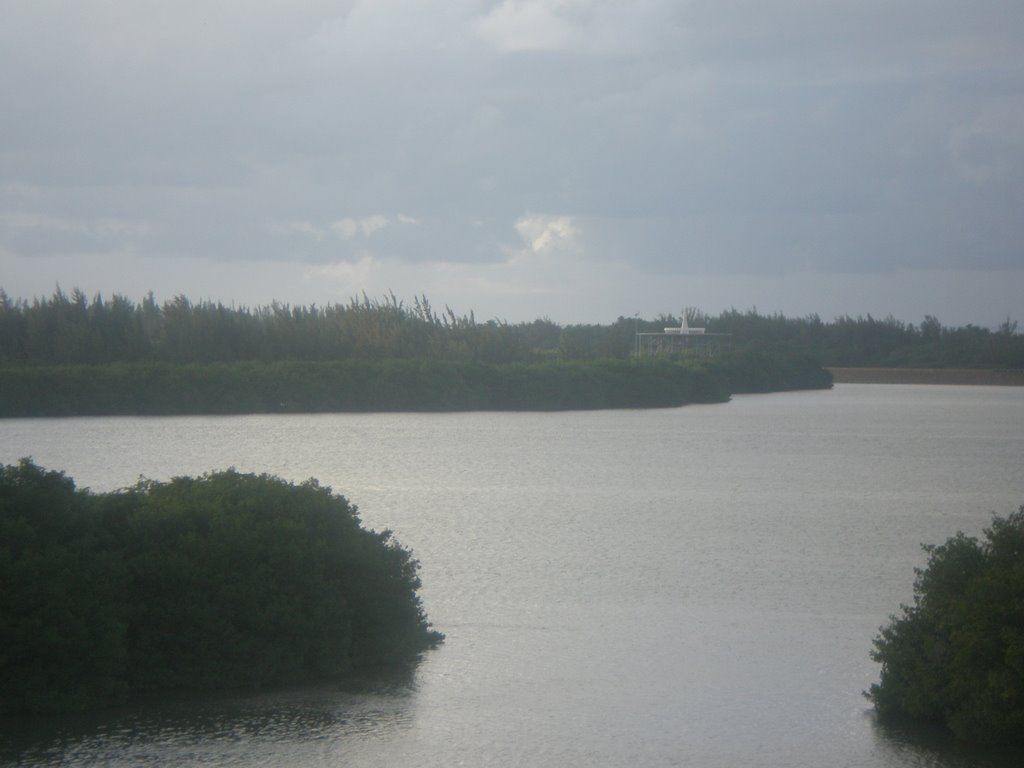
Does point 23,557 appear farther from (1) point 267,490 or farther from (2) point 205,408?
(2) point 205,408

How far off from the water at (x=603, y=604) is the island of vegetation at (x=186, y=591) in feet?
0.87

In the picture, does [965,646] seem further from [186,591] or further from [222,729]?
[186,591]

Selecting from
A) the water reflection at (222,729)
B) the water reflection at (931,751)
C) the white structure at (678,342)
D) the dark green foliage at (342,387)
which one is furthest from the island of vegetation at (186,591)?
the white structure at (678,342)

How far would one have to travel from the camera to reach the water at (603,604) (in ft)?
22.2

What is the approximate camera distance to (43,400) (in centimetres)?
4034

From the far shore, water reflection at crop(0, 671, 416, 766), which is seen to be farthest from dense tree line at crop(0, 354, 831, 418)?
the far shore

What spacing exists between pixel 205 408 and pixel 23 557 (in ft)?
122

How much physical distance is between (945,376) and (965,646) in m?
99.7

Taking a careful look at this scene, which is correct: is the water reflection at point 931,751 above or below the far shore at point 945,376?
below

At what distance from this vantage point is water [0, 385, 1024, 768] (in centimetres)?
677

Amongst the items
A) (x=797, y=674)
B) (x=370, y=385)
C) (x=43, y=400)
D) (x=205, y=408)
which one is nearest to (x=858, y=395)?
(x=370, y=385)

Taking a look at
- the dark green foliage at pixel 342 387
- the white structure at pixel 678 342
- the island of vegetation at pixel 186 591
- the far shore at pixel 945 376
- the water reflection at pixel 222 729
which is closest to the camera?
the water reflection at pixel 222 729

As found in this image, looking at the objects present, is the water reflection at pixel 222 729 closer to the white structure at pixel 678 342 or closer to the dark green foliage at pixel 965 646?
the dark green foliage at pixel 965 646

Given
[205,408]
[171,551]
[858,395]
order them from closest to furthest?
[171,551]
[205,408]
[858,395]
